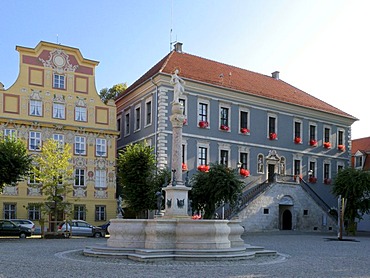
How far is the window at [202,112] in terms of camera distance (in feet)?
129

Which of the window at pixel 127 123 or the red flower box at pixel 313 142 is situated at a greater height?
the window at pixel 127 123

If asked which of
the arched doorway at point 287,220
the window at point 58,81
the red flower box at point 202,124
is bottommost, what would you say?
the arched doorway at point 287,220


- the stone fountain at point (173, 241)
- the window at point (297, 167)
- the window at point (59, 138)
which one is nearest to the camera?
the stone fountain at point (173, 241)

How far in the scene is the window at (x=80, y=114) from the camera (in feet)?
130

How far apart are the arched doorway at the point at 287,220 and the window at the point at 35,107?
20.6m

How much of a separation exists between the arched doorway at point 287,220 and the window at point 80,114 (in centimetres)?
1751

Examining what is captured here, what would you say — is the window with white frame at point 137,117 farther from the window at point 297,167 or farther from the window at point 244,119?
the window at point 297,167

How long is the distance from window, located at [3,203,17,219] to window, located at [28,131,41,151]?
4293mm

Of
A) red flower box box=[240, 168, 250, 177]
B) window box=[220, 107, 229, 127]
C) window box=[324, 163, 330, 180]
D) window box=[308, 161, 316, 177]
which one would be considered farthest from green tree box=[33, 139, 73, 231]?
window box=[324, 163, 330, 180]

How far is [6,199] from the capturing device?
36469mm

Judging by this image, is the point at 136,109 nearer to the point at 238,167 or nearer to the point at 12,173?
the point at 238,167

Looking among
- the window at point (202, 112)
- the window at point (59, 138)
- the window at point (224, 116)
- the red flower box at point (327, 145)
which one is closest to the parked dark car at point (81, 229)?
the window at point (59, 138)

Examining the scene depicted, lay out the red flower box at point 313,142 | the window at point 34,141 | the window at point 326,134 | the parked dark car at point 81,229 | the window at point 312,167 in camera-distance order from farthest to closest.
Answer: the window at point 326,134
the window at point 312,167
the red flower box at point 313,142
the window at point 34,141
the parked dark car at point 81,229

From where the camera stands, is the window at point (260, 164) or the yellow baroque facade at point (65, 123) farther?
the window at point (260, 164)
